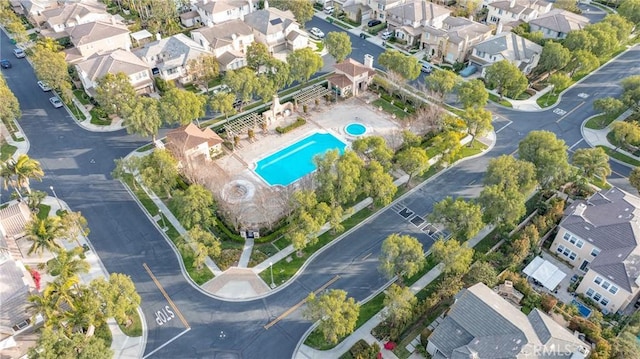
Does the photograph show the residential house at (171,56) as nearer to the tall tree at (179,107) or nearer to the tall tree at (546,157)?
the tall tree at (179,107)

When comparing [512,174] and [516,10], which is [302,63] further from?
[516,10]

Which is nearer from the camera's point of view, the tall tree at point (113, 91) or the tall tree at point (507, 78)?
the tall tree at point (113, 91)

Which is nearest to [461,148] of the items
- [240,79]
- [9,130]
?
[240,79]

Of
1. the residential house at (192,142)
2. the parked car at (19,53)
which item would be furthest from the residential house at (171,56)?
the parked car at (19,53)

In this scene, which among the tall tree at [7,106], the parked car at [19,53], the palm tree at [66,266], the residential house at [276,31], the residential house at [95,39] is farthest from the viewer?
the parked car at [19,53]

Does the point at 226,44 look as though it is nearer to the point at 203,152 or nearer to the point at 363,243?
the point at 203,152

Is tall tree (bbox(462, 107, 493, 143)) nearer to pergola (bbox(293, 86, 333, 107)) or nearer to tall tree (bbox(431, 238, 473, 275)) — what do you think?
pergola (bbox(293, 86, 333, 107))

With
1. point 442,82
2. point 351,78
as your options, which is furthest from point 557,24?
point 351,78

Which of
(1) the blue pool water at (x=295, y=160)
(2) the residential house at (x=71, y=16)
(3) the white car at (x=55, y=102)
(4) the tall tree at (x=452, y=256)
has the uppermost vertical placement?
(2) the residential house at (x=71, y=16)
